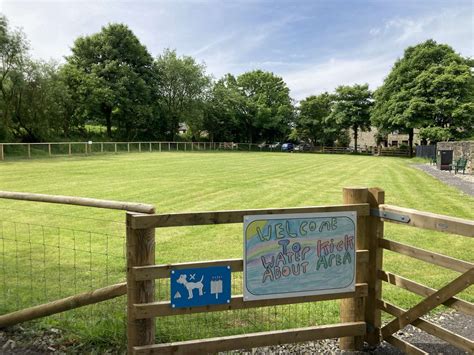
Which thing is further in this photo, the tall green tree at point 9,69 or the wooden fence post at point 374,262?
the tall green tree at point 9,69

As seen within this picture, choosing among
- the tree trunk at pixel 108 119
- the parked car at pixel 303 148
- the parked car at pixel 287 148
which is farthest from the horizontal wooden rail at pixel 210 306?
the parked car at pixel 303 148

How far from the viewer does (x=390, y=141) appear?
6806cm

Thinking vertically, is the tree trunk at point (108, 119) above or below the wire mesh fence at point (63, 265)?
above

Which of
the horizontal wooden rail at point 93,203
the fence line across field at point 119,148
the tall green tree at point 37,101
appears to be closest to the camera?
the horizontal wooden rail at point 93,203

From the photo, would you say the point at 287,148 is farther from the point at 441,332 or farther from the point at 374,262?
the point at 441,332

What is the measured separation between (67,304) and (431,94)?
47399 millimetres

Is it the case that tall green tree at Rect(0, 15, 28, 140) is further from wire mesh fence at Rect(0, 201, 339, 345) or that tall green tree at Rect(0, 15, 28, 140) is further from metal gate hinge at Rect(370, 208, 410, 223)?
metal gate hinge at Rect(370, 208, 410, 223)

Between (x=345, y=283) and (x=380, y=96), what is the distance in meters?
52.1

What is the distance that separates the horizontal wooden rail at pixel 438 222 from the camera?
2.79m

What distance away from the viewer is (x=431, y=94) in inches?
1700

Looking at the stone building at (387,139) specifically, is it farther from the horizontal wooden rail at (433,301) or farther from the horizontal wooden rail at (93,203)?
the horizontal wooden rail at (93,203)

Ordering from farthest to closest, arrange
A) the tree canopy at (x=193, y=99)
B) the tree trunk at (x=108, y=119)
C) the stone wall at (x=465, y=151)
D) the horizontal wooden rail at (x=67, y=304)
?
the tree trunk at (x=108, y=119) → the tree canopy at (x=193, y=99) → the stone wall at (x=465, y=151) → the horizontal wooden rail at (x=67, y=304)

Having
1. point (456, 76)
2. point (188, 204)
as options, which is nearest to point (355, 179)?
point (188, 204)

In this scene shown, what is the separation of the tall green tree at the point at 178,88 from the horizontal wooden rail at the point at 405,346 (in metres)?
53.6
